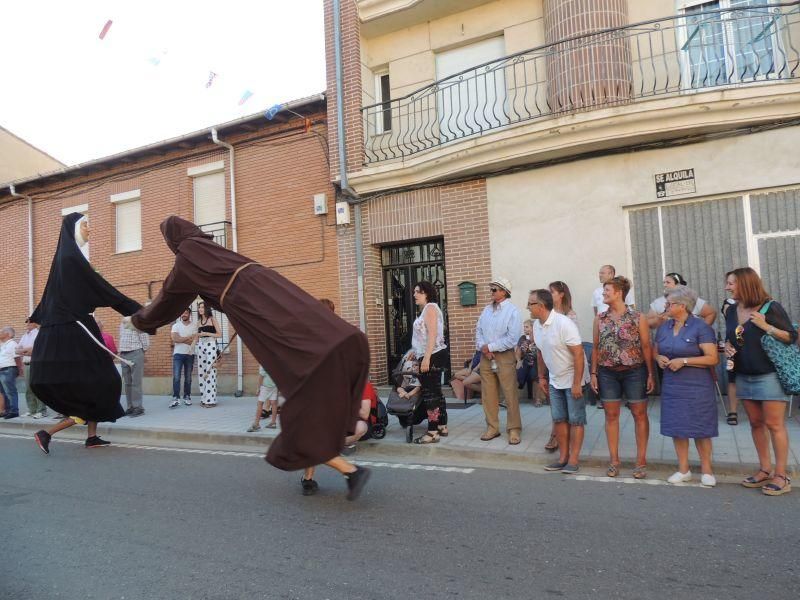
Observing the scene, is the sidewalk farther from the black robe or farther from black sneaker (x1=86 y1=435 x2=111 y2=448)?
the black robe

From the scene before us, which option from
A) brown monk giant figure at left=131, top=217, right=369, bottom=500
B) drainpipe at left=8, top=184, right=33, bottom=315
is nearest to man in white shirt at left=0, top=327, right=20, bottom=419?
drainpipe at left=8, top=184, right=33, bottom=315

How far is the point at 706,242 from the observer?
8.14 m

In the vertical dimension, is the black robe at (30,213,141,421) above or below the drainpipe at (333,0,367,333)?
below

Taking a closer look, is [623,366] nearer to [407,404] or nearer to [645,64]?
[407,404]

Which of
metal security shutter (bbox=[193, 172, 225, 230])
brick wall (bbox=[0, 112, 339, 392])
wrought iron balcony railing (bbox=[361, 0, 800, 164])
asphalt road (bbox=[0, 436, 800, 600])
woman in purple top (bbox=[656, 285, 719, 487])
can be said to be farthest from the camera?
metal security shutter (bbox=[193, 172, 225, 230])

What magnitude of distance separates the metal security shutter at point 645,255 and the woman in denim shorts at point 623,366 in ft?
11.7

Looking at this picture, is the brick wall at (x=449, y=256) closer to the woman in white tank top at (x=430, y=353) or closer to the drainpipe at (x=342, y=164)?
the drainpipe at (x=342, y=164)

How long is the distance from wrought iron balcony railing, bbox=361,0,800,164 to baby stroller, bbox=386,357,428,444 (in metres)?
4.66

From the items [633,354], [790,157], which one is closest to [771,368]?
[633,354]

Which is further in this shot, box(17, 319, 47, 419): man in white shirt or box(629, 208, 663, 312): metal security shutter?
box(17, 319, 47, 419): man in white shirt

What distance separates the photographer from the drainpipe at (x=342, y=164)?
10430 mm

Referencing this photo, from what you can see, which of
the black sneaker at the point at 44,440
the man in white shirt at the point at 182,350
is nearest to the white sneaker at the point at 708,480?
the black sneaker at the point at 44,440

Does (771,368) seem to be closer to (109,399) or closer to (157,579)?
(157,579)

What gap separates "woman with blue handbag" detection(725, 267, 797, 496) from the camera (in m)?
4.48
